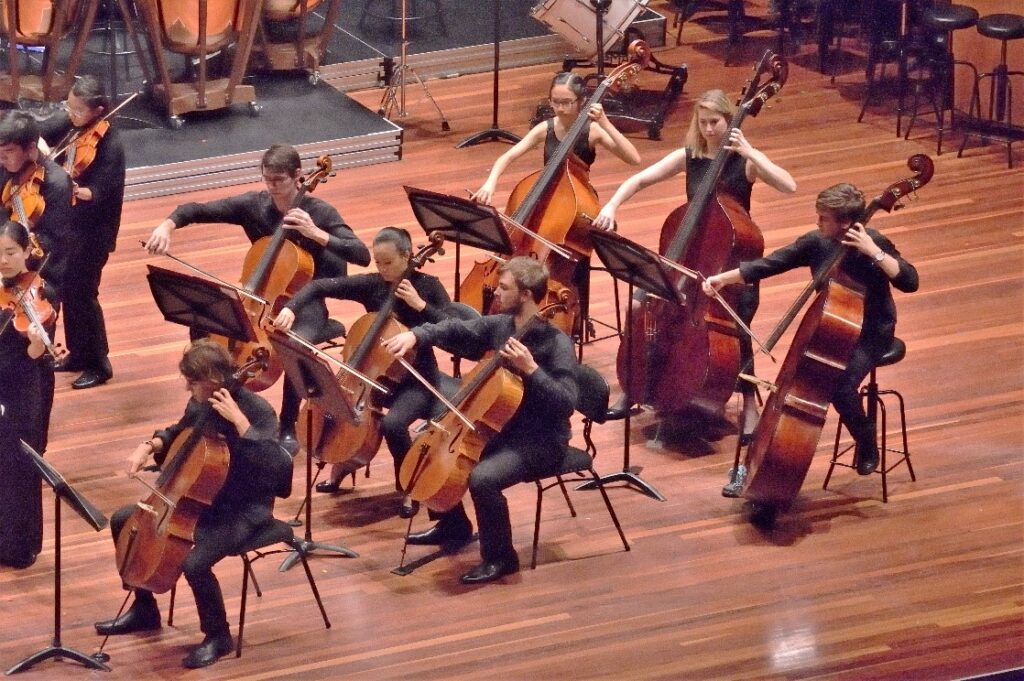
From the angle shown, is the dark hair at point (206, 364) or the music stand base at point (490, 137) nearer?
the dark hair at point (206, 364)

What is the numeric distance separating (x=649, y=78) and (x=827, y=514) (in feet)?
17.2

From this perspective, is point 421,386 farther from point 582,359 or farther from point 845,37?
point 845,37

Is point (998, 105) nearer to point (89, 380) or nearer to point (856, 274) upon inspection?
point (856, 274)

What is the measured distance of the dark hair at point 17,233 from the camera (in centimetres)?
546

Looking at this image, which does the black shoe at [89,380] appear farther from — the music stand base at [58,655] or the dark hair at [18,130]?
the music stand base at [58,655]

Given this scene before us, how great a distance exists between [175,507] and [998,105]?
6143mm

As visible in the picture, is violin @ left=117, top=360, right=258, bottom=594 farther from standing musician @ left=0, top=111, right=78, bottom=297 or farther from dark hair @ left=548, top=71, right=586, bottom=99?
dark hair @ left=548, top=71, right=586, bottom=99

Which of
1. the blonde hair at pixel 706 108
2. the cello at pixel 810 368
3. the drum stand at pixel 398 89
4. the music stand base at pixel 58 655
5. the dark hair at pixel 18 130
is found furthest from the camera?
the drum stand at pixel 398 89

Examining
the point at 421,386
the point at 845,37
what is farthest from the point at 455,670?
the point at 845,37

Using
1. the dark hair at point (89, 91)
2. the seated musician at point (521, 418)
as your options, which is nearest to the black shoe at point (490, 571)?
the seated musician at point (521, 418)

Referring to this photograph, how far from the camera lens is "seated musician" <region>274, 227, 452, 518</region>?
5926 millimetres

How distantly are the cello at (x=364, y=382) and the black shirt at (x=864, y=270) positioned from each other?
1188mm

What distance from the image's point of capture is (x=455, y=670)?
5164mm

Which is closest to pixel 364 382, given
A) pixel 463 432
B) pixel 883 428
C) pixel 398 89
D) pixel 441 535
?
pixel 463 432
